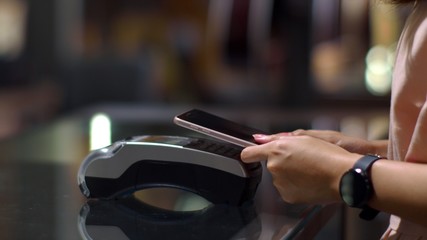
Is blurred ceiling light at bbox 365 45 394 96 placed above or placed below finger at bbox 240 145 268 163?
below

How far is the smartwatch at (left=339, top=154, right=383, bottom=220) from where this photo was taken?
2.73ft

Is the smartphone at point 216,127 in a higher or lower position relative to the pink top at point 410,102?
lower

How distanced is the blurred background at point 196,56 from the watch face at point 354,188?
7.59 feet

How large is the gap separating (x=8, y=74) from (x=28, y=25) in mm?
888

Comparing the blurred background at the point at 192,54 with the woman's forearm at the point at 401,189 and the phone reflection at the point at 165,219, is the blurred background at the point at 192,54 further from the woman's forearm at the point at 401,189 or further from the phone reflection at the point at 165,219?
the woman's forearm at the point at 401,189

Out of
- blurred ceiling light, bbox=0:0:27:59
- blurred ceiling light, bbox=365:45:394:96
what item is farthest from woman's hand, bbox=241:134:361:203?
blurred ceiling light, bbox=0:0:27:59

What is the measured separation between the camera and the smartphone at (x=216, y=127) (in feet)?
3.17

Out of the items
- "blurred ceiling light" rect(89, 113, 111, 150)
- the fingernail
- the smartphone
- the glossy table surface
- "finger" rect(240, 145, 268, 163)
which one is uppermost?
the smartphone

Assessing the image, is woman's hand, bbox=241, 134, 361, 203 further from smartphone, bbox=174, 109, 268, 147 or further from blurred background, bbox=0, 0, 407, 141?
blurred background, bbox=0, 0, 407, 141

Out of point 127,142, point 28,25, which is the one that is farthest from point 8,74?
point 127,142

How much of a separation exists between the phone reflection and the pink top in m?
0.16

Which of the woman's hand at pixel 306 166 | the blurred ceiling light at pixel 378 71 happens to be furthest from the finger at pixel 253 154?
the blurred ceiling light at pixel 378 71

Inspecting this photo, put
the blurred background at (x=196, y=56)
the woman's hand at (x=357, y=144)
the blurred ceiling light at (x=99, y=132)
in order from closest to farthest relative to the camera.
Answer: the woman's hand at (x=357, y=144) < the blurred ceiling light at (x=99, y=132) < the blurred background at (x=196, y=56)

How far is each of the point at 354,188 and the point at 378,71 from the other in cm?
346
